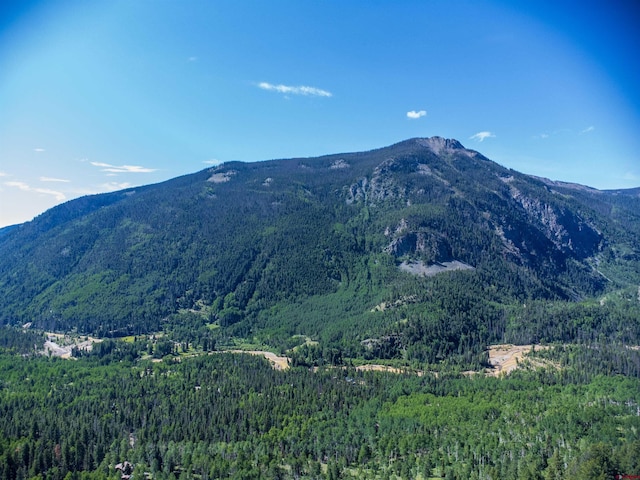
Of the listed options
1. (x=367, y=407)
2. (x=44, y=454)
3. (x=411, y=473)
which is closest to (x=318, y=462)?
(x=411, y=473)

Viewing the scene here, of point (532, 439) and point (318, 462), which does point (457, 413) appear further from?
point (318, 462)

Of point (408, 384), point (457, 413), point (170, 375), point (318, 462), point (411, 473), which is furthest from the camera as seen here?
point (170, 375)

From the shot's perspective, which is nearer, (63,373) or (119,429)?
(119,429)

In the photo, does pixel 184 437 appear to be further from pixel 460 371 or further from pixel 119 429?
pixel 460 371

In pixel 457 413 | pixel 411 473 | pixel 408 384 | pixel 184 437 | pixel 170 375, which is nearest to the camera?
pixel 411 473

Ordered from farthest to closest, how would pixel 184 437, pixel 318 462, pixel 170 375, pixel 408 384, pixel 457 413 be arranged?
1. pixel 170 375
2. pixel 408 384
3. pixel 457 413
4. pixel 184 437
5. pixel 318 462

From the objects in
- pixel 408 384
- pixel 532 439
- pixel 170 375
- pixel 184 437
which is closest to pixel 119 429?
pixel 184 437
